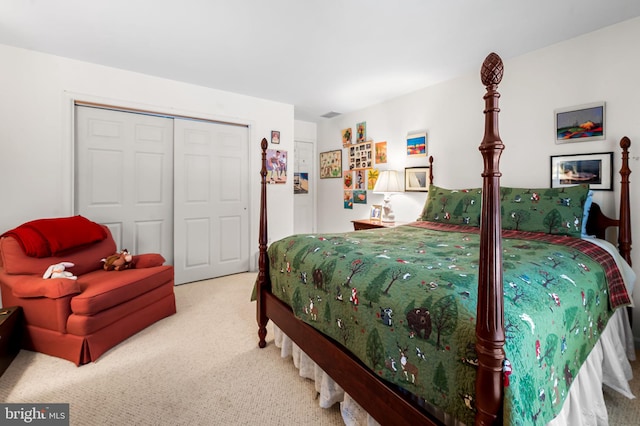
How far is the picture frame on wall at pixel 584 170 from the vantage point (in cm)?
228

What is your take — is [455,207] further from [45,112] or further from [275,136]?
[45,112]

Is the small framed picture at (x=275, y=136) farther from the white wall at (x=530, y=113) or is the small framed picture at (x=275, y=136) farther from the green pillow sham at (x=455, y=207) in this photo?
the green pillow sham at (x=455, y=207)

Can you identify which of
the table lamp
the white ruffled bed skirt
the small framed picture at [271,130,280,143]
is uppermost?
the small framed picture at [271,130,280,143]

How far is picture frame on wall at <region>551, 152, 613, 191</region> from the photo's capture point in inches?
89.9

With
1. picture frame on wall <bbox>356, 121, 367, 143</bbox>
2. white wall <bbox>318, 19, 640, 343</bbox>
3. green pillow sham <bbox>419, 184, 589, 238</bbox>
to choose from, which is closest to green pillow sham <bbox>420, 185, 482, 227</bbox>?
green pillow sham <bbox>419, 184, 589, 238</bbox>

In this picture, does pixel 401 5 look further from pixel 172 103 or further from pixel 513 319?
pixel 172 103

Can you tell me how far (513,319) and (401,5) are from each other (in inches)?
81.9

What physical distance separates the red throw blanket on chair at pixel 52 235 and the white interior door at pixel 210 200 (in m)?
1.07

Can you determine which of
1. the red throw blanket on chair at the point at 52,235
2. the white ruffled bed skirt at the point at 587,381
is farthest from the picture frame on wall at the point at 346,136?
the red throw blanket on chair at the point at 52,235

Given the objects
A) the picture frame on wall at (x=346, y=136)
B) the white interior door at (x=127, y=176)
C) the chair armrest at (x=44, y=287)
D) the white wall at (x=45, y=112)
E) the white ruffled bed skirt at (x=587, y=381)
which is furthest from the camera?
the picture frame on wall at (x=346, y=136)

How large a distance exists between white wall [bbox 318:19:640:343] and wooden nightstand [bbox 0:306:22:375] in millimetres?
3734

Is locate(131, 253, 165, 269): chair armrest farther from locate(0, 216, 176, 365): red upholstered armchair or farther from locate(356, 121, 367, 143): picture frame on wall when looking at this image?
locate(356, 121, 367, 143): picture frame on wall

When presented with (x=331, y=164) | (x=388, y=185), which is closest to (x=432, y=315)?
(x=388, y=185)

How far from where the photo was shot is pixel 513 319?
876 millimetres
